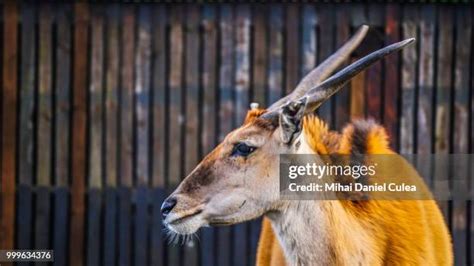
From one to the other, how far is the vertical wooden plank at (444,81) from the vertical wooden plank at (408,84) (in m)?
0.20

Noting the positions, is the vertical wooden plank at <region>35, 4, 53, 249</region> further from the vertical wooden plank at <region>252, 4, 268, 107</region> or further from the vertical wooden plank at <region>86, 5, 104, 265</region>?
the vertical wooden plank at <region>252, 4, 268, 107</region>

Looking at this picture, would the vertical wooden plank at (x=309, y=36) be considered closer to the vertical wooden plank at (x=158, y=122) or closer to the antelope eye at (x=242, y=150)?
the vertical wooden plank at (x=158, y=122)

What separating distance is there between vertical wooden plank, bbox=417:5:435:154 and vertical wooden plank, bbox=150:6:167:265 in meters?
2.05

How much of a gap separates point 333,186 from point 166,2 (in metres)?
4.01

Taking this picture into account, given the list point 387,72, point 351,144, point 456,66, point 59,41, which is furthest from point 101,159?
point 351,144

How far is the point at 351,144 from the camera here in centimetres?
576

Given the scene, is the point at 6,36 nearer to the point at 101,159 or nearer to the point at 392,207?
the point at 101,159

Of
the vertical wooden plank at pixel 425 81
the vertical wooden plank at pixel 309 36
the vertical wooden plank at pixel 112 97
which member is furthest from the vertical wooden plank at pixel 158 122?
the vertical wooden plank at pixel 425 81

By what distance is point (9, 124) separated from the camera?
9.13m

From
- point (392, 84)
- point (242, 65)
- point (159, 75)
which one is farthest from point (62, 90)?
point (392, 84)

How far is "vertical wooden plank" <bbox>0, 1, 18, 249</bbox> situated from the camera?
9.10 metres

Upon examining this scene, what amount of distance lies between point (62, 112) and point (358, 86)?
93.6 inches

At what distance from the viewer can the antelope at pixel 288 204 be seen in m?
5.15

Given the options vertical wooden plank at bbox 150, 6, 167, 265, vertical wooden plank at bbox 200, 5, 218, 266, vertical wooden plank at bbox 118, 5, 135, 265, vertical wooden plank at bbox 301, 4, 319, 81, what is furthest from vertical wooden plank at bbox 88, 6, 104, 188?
vertical wooden plank at bbox 301, 4, 319, 81
